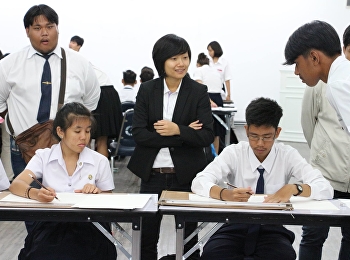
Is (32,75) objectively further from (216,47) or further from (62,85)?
(216,47)

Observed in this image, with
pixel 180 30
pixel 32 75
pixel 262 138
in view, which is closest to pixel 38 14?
pixel 32 75

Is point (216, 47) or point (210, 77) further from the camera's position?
point (216, 47)

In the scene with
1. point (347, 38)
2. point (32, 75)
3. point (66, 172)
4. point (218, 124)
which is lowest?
point (218, 124)

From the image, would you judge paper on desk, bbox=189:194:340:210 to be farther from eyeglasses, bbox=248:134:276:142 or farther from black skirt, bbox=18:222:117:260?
black skirt, bbox=18:222:117:260

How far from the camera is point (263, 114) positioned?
2555 mm

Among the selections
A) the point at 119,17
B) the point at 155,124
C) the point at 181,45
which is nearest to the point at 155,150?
the point at 155,124

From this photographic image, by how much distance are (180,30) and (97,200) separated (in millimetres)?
8843

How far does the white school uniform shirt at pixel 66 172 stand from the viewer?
2592 millimetres

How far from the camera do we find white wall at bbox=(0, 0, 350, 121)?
1055 centimetres

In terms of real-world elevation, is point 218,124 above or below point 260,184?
below

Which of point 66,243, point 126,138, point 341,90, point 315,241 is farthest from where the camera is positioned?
point 126,138

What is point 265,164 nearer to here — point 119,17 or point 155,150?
point 155,150

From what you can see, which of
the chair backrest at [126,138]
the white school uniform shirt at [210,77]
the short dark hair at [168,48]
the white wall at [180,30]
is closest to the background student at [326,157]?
the short dark hair at [168,48]

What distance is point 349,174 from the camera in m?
2.69
